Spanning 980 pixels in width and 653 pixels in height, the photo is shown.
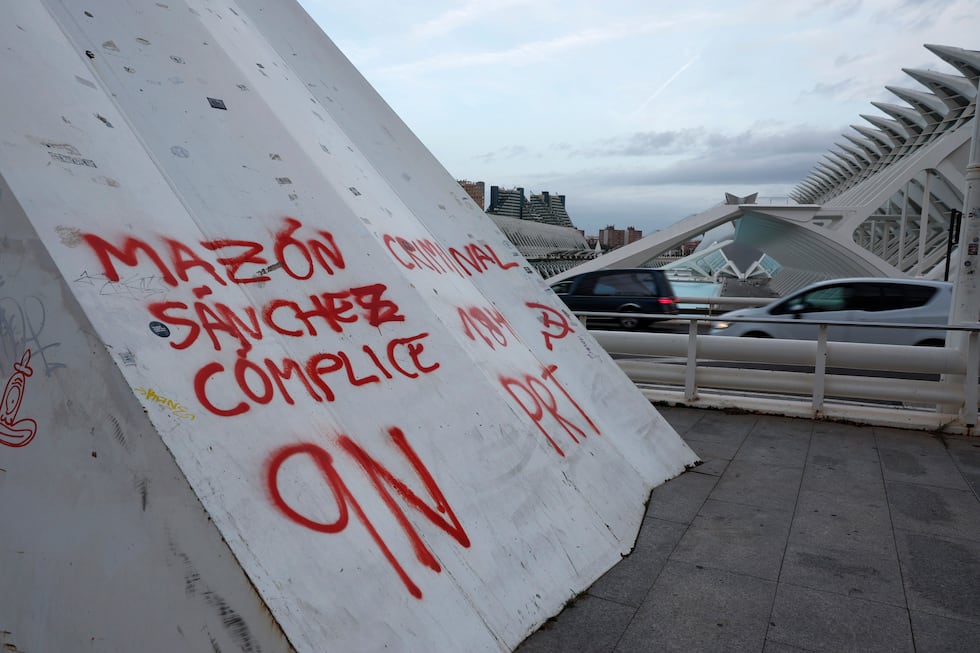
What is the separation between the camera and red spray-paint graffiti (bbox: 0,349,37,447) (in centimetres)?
237

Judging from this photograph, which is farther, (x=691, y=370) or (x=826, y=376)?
(x=691, y=370)

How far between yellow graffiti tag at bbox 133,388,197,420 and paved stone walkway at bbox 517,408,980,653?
166 cm

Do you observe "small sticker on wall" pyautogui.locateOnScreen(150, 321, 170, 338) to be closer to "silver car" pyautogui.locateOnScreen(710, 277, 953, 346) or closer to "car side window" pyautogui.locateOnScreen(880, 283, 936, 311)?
"silver car" pyautogui.locateOnScreen(710, 277, 953, 346)

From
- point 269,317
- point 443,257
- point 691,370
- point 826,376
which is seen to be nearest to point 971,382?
point 826,376

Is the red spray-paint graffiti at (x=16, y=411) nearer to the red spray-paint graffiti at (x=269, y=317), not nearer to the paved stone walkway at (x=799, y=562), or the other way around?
the red spray-paint graffiti at (x=269, y=317)

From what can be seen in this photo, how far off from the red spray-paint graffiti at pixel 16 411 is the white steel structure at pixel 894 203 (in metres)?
22.7

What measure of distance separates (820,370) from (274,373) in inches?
210

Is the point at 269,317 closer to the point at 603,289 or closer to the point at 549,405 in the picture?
the point at 549,405

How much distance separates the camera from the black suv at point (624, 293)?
13.7 metres

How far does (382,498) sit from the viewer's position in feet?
9.11

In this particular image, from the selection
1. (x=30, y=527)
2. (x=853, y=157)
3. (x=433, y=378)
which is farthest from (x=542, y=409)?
(x=853, y=157)

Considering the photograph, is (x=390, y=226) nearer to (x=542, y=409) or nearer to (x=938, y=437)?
(x=542, y=409)

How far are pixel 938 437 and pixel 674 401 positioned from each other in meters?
2.31

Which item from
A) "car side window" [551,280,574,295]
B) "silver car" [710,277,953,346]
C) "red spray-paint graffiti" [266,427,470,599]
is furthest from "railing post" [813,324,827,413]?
"car side window" [551,280,574,295]
